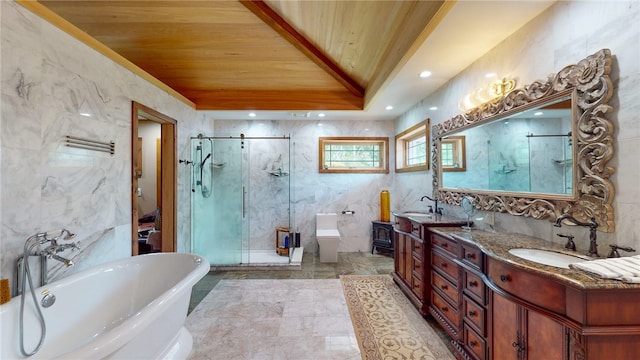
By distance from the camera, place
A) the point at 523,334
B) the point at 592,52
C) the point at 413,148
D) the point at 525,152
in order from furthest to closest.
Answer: the point at 413,148 < the point at 525,152 < the point at 592,52 < the point at 523,334

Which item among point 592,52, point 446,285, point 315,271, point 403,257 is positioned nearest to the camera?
point 592,52

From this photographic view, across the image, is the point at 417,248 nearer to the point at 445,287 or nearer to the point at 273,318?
the point at 445,287

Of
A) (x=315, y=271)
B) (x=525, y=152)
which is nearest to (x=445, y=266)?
(x=525, y=152)

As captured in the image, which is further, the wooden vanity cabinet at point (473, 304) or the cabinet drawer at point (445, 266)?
the cabinet drawer at point (445, 266)

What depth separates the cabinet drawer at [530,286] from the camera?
1.04 metres

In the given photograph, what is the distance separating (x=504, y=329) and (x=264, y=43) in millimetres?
3319

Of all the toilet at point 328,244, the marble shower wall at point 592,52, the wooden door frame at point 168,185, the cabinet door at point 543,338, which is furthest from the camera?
the toilet at point 328,244

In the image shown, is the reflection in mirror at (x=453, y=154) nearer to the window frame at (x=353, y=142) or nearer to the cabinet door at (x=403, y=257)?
the cabinet door at (x=403, y=257)

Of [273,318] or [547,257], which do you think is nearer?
[547,257]

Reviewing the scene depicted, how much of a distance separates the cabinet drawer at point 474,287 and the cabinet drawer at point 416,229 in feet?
2.06

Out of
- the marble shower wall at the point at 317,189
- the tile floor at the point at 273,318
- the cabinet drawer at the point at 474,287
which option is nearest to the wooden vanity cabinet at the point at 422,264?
the cabinet drawer at the point at 474,287

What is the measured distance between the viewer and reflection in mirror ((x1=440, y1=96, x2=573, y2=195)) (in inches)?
58.4

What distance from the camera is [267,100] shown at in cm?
368

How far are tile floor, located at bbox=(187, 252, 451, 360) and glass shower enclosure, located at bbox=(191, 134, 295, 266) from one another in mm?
408
